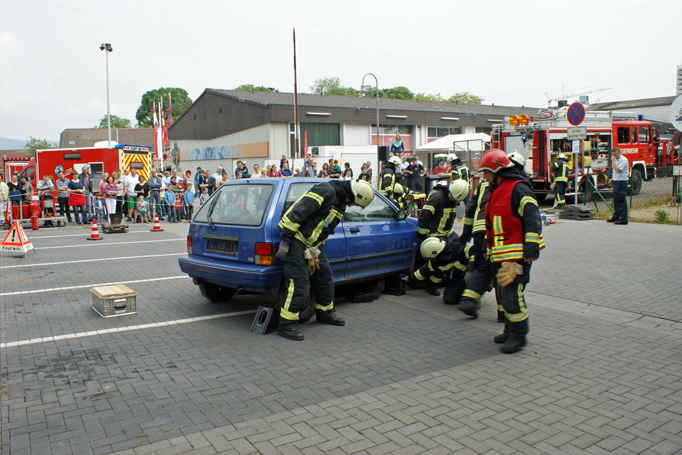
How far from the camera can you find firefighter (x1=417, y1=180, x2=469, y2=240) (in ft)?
22.5

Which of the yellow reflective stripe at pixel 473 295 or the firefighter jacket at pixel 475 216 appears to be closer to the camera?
the yellow reflective stripe at pixel 473 295

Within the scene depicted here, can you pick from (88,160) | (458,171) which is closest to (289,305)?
(458,171)

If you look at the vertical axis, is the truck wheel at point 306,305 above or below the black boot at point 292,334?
above

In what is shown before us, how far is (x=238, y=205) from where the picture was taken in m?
5.91

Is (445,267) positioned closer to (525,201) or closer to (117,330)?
(525,201)

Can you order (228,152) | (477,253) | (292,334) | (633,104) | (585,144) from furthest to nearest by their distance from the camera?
(633,104), (228,152), (585,144), (477,253), (292,334)

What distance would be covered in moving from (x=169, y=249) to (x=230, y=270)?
6.69 meters

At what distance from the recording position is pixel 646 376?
4258mm

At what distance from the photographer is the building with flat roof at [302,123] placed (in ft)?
109

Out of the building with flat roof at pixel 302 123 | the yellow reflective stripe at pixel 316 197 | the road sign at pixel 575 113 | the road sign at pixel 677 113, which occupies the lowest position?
the yellow reflective stripe at pixel 316 197

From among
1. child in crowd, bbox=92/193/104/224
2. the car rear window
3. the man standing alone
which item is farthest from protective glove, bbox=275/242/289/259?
child in crowd, bbox=92/193/104/224

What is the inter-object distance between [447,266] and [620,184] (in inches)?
365

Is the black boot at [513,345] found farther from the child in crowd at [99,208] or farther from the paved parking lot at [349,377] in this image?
the child in crowd at [99,208]

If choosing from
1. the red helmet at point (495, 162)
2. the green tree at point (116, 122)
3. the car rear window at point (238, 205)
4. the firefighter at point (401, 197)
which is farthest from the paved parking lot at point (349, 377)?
the green tree at point (116, 122)
